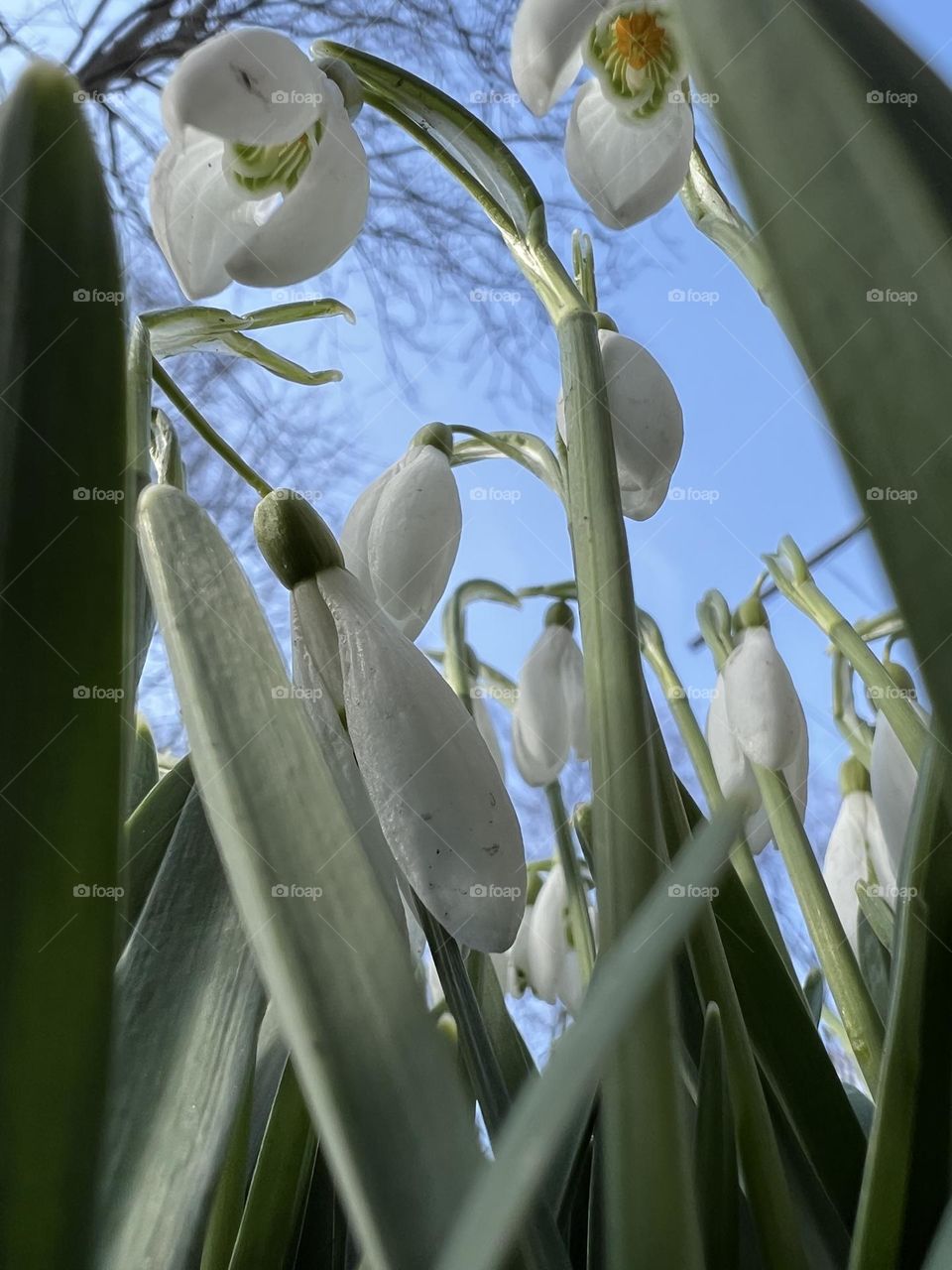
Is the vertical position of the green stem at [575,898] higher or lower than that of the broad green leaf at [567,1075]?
lower

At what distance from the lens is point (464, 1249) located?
0.17 metres

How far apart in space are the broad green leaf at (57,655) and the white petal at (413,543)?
17cm

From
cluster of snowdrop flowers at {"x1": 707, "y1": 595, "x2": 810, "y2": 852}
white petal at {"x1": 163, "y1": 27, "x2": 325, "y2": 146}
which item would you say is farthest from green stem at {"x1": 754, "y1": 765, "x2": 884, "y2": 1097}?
white petal at {"x1": 163, "y1": 27, "x2": 325, "y2": 146}

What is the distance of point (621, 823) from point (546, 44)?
0.30m

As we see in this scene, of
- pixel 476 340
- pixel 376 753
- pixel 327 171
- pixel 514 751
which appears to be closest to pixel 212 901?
pixel 376 753

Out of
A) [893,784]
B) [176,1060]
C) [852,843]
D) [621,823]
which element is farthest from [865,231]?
[852,843]

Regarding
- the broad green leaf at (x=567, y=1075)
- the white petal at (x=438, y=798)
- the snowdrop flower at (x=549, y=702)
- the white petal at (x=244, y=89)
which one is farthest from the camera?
the snowdrop flower at (x=549, y=702)

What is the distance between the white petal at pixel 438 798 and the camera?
0.28m

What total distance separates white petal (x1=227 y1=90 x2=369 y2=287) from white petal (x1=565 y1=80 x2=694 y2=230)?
9 cm

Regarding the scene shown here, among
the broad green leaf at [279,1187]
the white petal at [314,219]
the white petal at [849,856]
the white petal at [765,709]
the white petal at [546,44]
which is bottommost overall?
the white petal at [849,856]

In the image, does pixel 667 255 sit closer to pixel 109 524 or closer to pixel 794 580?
pixel 794 580

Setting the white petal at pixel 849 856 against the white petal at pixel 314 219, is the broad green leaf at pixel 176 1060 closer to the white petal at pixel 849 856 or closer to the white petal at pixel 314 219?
the white petal at pixel 314 219

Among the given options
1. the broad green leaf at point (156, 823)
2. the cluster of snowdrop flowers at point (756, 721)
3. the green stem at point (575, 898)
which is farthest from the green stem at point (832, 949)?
the broad green leaf at point (156, 823)

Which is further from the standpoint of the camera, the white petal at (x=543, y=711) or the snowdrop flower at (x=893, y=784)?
the white petal at (x=543, y=711)
